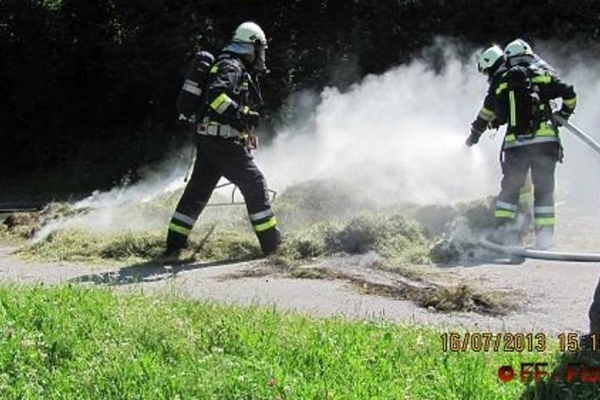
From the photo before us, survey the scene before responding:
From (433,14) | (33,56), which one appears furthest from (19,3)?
(433,14)

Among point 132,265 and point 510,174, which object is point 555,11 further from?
point 132,265

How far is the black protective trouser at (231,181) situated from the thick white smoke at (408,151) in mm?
1328

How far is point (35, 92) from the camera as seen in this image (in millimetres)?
21422

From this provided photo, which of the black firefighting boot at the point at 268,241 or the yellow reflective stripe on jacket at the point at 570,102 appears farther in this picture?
the yellow reflective stripe on jacket at the point at 570,102

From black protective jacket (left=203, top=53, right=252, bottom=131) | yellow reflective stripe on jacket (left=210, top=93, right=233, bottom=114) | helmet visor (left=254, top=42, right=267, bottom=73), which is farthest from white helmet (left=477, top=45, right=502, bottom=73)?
yellow reflective stripe on jacket (left=210, top=93, right=233, bottom=114)

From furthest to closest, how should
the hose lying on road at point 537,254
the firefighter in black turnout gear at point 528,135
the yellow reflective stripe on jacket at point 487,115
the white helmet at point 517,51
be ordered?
the yellow reflective stripe on jacket at point 487,115
the white helmet at point 517,51
the firefighter in black turnout gear at point 528,135
the hose lying on road at point 537,254

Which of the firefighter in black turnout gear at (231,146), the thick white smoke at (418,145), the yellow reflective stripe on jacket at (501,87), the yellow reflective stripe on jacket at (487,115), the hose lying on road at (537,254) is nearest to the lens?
the hose lying on road at (537,254)

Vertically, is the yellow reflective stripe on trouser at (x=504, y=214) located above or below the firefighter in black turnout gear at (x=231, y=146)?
below

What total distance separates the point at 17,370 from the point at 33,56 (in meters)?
18.0

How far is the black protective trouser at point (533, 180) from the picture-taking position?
8406 mm

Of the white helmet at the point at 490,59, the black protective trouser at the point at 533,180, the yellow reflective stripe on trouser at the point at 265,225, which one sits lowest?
the yellow reflective stripe on trouser at the point at 265,225

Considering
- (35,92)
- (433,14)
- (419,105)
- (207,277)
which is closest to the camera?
(207,277)

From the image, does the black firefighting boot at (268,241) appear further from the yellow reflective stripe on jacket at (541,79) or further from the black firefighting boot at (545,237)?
the yellow reflective stripe on jacket at (541,79)

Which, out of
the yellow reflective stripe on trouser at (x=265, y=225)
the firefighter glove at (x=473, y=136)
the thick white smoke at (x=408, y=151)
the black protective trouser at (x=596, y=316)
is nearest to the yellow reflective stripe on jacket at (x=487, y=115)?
the firefighter glove at (x=473, y=136)
